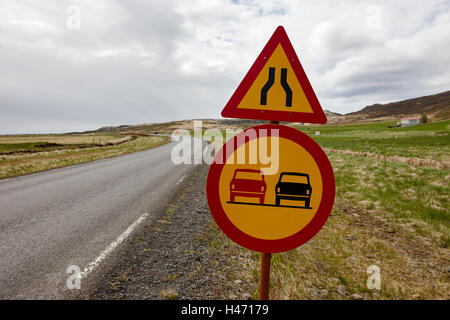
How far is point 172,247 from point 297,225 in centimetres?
251

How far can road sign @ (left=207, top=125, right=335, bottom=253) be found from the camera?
1.57 meters

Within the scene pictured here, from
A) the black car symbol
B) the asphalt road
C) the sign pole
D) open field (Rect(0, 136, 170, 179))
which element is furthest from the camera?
open field (Rect(0, 136, 170, 179))

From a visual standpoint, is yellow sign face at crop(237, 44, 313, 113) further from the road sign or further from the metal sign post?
the road sign

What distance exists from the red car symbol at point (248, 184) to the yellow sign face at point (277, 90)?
52 cm

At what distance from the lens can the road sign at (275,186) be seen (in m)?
1.57

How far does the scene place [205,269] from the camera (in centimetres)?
288

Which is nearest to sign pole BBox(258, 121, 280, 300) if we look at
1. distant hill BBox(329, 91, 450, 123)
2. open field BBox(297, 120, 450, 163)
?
open field BBox(297, 120, 450, 163)

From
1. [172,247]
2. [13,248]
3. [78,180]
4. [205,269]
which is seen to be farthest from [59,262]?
[78,180]

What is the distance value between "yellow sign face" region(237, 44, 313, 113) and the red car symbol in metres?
0.52

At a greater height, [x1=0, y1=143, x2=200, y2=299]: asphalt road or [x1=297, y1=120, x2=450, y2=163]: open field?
[x1=297, y1=120, x2=450, y2=163]: open field

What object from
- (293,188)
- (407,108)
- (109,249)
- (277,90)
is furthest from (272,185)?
(407,108)

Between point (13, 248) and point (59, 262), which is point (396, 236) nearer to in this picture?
point (59, 262)
